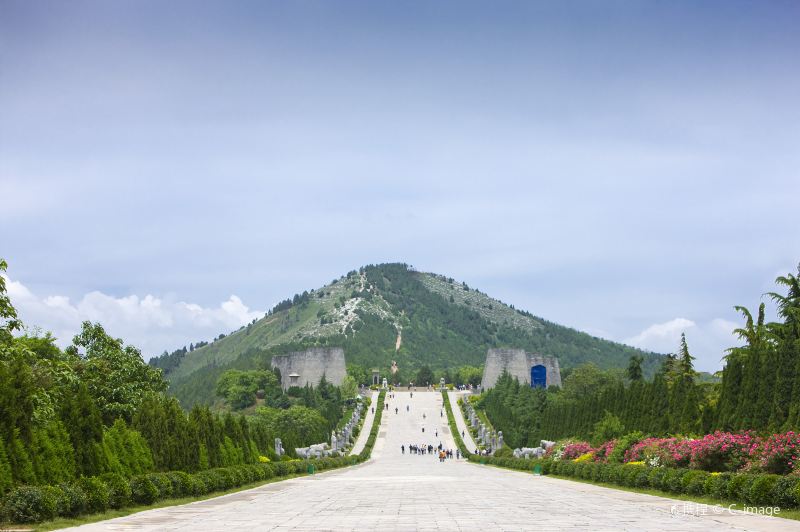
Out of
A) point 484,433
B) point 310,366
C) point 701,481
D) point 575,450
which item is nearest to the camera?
point 701,481

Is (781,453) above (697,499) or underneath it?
above

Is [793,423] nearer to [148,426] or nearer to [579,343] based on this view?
[148,426]

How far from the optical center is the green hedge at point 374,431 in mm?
55772

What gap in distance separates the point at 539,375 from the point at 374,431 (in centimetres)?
3899

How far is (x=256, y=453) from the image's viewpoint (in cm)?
3134

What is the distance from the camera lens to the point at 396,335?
529 ft

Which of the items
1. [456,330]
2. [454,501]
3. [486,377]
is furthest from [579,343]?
[454,501]

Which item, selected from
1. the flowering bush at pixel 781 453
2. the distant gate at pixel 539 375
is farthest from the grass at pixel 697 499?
the distant gate at pixel 539 375

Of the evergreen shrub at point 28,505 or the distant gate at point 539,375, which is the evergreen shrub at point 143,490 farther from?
the distant gate at point 539,375

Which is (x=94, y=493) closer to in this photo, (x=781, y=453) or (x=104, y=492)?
(x=104, y=492)

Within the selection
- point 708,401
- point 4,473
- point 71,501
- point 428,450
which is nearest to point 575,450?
point 708,401

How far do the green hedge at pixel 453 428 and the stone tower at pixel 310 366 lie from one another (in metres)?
14.4

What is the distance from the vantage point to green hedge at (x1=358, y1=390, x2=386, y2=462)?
55.8 metres

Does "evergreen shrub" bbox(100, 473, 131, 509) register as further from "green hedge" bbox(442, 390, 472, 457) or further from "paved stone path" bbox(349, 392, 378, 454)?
"paved stone path" bbox(349, 392, 378, 454)
